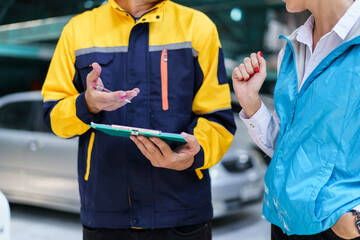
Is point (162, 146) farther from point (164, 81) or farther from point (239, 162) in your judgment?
point (239, 162)

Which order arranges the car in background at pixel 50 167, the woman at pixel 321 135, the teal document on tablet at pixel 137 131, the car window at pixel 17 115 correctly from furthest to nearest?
1. the car window at pixel 17 115
2. the car in background at pixel 50 167
3. the teal document on tablet at pixel 137 131
4. the woman at pixel 321 135

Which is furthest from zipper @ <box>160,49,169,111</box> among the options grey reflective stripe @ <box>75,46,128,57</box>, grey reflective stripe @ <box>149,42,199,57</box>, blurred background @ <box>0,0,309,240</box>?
blurred background @ <box>0,0,309,240</box>

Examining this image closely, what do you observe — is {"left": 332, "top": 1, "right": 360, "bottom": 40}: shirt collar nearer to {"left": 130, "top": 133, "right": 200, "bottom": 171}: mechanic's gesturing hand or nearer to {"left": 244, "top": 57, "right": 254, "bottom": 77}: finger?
{"left": 244, "top": 57, "right": 254, "bottom": 77}: finger

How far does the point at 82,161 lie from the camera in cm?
149

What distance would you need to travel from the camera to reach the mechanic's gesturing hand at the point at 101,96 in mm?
1203

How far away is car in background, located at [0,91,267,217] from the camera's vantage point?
4.01 m

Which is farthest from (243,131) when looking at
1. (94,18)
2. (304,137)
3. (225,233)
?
(304,137)

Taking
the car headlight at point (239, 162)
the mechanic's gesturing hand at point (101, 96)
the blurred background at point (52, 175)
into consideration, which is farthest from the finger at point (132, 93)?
the car headlight at point (239, 162)

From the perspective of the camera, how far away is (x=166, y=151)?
125cm

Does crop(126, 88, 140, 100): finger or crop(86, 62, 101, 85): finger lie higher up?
crop(86, 62, 101, 85): finger

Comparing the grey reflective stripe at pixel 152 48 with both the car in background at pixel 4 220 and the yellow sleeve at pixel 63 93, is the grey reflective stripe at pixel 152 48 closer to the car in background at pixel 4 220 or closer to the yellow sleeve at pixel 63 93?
the yellow sleeve at pixel 63 93

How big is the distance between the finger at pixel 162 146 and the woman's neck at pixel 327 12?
0.51 metres

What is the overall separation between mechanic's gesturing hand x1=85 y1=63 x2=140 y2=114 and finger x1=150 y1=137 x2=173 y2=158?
0.44 feet

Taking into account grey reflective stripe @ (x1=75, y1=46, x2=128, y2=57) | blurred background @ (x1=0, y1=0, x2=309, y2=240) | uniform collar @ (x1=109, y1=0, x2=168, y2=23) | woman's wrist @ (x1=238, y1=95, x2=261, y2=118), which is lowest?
blurred background @ (x1=0, y1=0, x2=309, y2=240)
